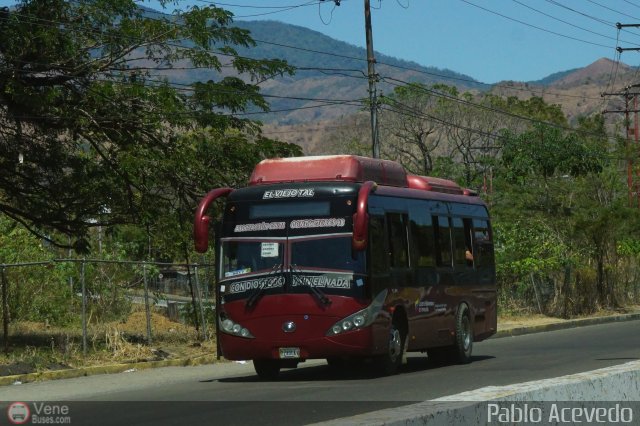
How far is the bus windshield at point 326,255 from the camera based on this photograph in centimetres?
1670

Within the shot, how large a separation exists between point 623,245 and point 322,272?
33.1 m

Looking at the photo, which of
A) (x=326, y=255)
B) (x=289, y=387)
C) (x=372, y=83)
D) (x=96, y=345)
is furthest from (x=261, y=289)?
(x=372, y=83)

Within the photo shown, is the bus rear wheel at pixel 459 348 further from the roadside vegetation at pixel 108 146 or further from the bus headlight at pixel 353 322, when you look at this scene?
the roadside vegetation at pixel 108 146

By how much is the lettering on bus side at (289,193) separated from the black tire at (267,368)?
2.49 meters

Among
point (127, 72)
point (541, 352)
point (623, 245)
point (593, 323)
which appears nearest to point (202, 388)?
point (541, 352)

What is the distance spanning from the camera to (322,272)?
54.9ft

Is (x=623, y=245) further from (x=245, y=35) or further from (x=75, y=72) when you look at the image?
(x=75, y=72)

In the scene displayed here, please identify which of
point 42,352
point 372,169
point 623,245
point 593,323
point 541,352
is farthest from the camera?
point 623,245

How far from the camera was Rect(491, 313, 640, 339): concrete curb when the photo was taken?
98.1ft

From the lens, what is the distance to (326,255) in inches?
662

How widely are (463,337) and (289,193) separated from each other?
4.99m

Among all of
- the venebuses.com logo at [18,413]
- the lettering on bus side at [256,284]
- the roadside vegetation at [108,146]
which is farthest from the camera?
the roadside vegetation at [108,146]

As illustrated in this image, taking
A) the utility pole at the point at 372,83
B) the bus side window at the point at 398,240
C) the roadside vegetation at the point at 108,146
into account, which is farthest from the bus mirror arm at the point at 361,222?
the utility pole at the point at 372,83

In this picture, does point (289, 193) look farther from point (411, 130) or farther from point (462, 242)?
point (411, 130)
